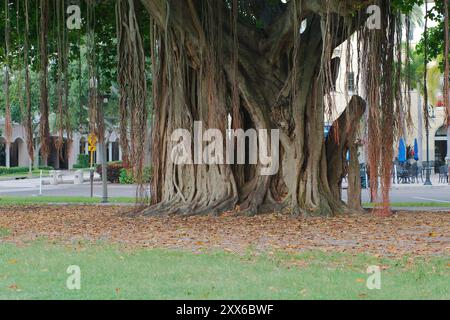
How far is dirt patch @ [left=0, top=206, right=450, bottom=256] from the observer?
392 inches

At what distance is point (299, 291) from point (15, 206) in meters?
13.9

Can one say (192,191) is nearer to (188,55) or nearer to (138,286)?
(188,55)

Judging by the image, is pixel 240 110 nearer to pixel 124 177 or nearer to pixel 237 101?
pixel 237 101

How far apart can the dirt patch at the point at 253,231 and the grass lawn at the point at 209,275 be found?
891 mm

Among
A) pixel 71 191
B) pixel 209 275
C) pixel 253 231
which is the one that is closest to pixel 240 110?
pixel 253 231

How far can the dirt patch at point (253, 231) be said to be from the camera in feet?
32.7

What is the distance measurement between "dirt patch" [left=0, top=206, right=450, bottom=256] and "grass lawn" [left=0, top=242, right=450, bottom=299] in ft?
2.92

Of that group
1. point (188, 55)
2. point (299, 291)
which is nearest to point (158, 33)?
point (188, 55)

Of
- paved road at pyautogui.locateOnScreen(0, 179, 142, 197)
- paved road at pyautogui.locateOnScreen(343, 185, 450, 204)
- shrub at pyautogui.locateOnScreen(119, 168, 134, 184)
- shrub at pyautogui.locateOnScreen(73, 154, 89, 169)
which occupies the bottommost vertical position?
paved road at pyautogui.locateOnScreen(343, 185, 450, 204)

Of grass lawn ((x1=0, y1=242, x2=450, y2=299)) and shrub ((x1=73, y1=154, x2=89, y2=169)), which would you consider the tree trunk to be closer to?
grass lawn ((x1=0, y1=242, x2=450, y2=299))

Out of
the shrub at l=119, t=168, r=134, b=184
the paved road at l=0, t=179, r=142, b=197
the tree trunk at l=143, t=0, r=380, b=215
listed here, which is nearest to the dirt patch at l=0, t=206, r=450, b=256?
the tree trunk at l=143, t=0, r=380, b=215

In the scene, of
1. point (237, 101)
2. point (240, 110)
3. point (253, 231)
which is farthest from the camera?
point (240, 110)

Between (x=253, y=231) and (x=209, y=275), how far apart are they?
4499 millimetres

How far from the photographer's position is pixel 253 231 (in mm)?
11750
